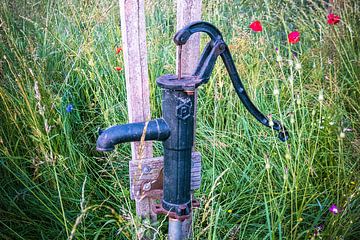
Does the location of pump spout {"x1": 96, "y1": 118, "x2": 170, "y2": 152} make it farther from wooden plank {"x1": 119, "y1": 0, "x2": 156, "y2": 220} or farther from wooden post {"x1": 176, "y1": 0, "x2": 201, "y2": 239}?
wooden post {"x1": 176, "y1": 0, "x2": 201, "y2": 239}

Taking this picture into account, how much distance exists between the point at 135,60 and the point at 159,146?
815mm

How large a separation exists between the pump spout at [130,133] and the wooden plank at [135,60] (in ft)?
0.15

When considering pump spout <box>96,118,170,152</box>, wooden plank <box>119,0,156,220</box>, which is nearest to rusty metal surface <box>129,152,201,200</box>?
wooden plank <box>119,0,156,220</box>

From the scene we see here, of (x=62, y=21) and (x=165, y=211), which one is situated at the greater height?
(x=62, y=21)

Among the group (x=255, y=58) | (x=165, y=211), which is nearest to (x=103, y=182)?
(x=165, y=211)

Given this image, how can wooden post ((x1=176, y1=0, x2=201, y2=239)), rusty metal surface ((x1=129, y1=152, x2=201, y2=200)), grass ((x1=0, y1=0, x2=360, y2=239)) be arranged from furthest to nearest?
grass ((x1=0, y1=0, x2=360, y2=239)) → rusty metal surface ((x1=129, y1=152, x2=201, y2=200)) → wooden post ((x1=176, y1=0, x2=201, y2=239))

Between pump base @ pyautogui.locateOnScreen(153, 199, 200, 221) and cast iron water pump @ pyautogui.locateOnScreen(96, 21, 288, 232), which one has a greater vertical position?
cast iron water pump @ pyautogui.locateOnScreen(96, 21, 288, 232)

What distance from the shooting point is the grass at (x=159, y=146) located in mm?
1672

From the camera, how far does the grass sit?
167cm

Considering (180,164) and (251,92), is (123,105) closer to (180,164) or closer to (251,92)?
(251,92)

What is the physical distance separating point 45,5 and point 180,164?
6.47 ft

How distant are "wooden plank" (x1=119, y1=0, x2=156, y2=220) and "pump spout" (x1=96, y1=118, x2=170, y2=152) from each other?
47 millimetres

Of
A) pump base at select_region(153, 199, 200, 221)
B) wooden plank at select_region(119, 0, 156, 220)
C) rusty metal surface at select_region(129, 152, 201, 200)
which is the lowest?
pump base at select_region(153, 199, 200, 221)

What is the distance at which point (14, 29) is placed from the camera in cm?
239
